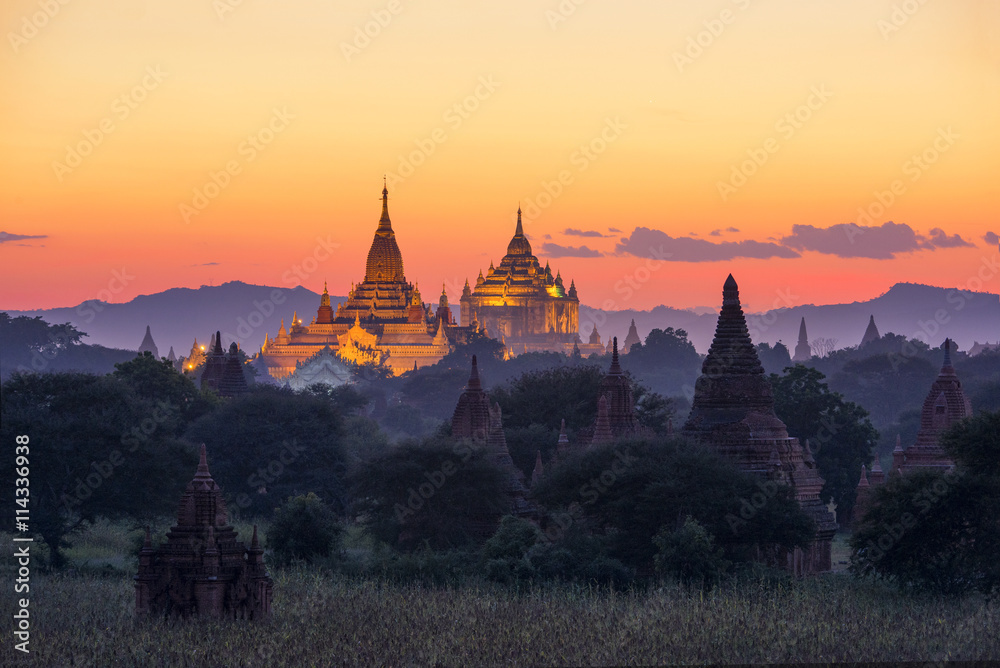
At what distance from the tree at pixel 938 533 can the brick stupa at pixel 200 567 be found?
16420 mm

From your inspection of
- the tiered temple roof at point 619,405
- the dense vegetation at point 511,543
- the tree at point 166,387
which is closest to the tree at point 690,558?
the dense vegetation at point 511,543

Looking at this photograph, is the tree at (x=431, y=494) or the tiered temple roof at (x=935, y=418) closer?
the tree at (x=431, y=494)

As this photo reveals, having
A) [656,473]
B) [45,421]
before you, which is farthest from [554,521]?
[45,421]

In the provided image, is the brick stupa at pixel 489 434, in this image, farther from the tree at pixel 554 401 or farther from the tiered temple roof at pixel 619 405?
the tree at pixel 554 401

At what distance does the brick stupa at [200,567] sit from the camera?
37375 millimetres

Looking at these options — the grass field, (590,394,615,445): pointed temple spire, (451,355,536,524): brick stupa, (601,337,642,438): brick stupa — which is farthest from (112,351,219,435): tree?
the grass field

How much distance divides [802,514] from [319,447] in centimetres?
3283

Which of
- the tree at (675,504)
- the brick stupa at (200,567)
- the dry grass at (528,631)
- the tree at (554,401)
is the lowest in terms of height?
the dry grass at (528,631)

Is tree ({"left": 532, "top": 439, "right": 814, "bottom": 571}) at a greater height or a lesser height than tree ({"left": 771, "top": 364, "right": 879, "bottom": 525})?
lesser

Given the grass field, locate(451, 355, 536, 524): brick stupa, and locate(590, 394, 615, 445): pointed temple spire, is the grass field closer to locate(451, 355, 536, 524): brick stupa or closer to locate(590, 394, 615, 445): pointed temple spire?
locate(451, 355, 536, 524): brick stupa

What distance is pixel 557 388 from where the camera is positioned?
260 feet

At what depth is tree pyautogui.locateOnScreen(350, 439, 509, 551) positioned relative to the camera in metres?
55.1

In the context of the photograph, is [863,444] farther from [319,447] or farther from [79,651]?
[79,651]

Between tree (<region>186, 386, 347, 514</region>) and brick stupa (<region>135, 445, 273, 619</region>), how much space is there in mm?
36058
